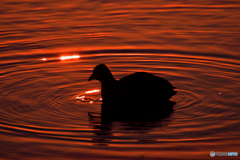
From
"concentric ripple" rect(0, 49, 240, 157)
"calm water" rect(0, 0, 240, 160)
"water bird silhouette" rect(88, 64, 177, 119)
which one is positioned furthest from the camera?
"water bird silhouette" rect(88, 64, 177, 119)

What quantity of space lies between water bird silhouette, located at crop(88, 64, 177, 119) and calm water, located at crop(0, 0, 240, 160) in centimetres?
41

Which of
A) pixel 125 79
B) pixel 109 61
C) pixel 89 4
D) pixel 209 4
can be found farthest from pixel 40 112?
pixel 209 4

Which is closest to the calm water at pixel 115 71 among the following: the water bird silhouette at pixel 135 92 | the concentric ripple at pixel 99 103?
the concentric ripple at pixel 99 103

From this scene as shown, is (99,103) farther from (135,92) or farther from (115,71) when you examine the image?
(115,71)

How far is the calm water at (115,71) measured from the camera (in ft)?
33.0

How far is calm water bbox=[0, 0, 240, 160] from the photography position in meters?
10.0

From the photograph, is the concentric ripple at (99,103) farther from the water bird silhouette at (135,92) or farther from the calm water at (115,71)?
the water bird silhouette at (135,92)

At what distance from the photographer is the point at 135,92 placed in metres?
12.3

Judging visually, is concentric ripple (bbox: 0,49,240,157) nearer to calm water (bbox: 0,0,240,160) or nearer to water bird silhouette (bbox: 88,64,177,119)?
calm water (bbox: 0,0,240,160)

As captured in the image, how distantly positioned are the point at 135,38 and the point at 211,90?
16.8 feet

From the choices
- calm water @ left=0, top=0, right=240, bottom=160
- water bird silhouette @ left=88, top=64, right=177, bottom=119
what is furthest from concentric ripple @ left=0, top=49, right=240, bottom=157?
water bird silhouette @ left=88, top=64, right=177, bottom=119

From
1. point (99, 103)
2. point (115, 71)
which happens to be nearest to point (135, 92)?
point (99, 103)

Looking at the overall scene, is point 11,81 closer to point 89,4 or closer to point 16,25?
point 16,25

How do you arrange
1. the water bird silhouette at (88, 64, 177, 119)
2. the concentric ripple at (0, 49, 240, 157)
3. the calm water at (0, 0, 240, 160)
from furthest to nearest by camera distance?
the water bird silhouette at (88, 64, 177, 119) < the concentric ripple at (0, 49, 240, 157) < the calm water at (0, 0, 240, 160)
